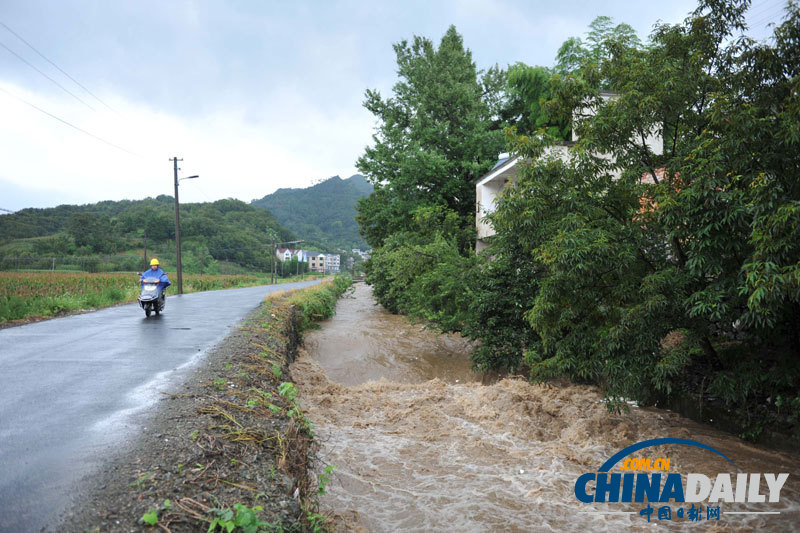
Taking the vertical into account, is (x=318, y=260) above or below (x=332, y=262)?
above

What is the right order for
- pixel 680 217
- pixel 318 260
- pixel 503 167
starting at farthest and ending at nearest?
pixel 318 260 < pixel 503 167 < pixel 680 217

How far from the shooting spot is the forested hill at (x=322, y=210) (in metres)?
141

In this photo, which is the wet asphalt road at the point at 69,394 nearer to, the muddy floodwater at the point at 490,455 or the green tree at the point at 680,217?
the muddy floodwater at the point at 490,455

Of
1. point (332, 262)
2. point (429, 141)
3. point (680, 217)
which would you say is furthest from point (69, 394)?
point (332, 262)

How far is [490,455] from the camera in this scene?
7727 millimetres

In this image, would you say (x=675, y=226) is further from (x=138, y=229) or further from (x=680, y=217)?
(x=138, y=229)

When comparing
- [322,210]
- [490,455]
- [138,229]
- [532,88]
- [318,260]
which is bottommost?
[490,455]

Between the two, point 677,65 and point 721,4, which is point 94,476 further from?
point 721,4

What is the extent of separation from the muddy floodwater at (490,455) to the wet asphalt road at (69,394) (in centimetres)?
241

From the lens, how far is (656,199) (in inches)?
282

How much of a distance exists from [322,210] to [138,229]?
81.3 metres

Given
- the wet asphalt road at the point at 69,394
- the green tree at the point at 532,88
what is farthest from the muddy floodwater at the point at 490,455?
the green tree at the point at 532,88

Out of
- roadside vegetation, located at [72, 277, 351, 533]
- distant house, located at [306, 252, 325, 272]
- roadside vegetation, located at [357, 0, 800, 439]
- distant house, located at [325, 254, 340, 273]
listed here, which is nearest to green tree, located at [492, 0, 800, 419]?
roadside vegetation, located at [357, 0, 800, 439]

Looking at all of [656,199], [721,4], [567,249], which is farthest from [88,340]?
[721,4]
